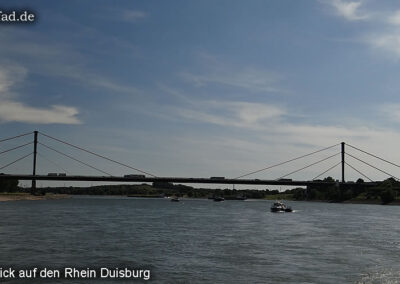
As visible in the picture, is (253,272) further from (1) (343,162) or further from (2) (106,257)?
(1) (343,162)

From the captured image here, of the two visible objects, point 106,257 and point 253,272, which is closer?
point 253,272

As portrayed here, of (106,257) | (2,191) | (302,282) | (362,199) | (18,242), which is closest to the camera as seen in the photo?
(302,282)

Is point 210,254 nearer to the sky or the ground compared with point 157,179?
nearer to the ground

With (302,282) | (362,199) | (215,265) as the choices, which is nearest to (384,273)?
(302,282)

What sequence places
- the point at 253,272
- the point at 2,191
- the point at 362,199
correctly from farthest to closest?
the point at 362,199 < the point at 2,191 < the point at 253,272

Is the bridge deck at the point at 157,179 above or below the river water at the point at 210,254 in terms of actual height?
above

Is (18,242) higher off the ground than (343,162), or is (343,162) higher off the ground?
(343,162)

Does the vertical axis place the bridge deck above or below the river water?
above

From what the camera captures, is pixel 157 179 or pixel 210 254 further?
pixel 157 179

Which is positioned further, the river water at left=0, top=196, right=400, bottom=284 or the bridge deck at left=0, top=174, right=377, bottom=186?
the bridge deck at left=0, top=174, right=377, bottom=186

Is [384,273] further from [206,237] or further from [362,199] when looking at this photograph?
[362,199]

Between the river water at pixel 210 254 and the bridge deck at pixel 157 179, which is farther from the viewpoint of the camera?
the bridge deck at pixel 157 179

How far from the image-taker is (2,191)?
133m

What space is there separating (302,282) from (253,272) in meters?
2.67
